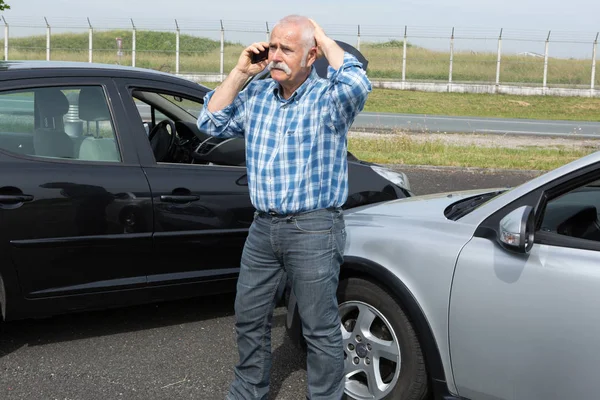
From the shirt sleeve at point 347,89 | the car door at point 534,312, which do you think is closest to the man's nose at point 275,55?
the shirt sleeve at point 347,89

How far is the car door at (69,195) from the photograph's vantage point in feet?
13.7

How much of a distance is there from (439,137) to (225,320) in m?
12.4

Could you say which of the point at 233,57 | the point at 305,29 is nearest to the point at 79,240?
the point at 305,29

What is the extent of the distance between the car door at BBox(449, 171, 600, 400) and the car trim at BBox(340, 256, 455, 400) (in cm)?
8

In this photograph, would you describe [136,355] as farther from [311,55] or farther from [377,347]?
[311,55]

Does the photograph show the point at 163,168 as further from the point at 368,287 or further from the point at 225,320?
the point at 368,287

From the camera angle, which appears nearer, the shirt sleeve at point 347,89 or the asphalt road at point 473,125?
the shirt sleeve at point 347,89

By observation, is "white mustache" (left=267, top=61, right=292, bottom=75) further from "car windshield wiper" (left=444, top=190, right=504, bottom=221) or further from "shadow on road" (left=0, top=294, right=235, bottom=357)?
"shadow on road" (left=0, top=294, right=235, bottom=357)

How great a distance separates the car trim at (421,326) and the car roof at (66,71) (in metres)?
2.13

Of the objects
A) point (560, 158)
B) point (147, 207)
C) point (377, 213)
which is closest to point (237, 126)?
point (377, 213)

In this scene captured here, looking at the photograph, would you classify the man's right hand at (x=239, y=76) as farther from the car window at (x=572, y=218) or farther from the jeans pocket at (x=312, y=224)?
the car window at (x=572, y=218)

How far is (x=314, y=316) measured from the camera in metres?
3.36

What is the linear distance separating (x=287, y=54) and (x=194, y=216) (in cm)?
175

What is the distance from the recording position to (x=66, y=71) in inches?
182
